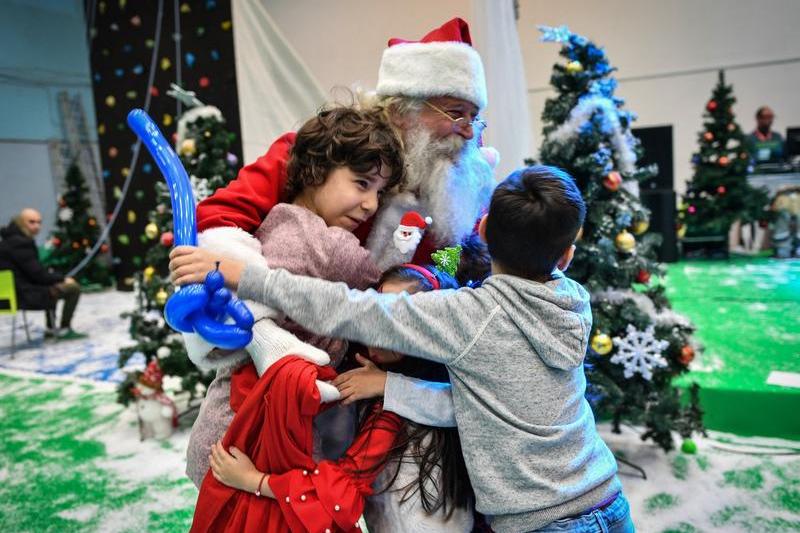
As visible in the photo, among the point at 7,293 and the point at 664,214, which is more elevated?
the point at 664,214

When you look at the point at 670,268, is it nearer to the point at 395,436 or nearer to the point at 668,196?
the point at 668,196

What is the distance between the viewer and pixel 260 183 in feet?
5.01

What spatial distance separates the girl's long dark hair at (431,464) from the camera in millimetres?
1232

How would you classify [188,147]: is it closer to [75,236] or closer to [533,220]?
[533,220]

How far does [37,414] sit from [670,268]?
6.88m

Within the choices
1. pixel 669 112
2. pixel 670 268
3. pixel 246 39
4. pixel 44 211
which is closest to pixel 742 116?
pixel 669 112

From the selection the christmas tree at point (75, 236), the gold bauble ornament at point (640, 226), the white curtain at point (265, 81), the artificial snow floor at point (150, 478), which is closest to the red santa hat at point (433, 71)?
the gold bauble ornament at point (640, 226)

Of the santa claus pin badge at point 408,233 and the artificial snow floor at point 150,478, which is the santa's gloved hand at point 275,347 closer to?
the santa claus pin badge at point 408,233

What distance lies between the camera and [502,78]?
10.5ft

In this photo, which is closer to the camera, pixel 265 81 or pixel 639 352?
pixel 639 352

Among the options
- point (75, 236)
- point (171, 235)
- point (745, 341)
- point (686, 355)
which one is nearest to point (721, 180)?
point (745, 341)

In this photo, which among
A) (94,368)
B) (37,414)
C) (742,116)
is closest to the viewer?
(37,414)

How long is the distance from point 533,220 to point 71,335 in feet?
20.6

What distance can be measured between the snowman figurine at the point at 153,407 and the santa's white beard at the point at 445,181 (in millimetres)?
2532
